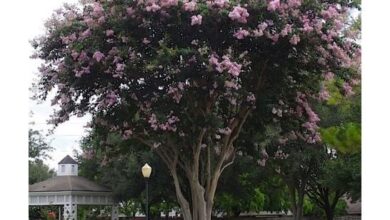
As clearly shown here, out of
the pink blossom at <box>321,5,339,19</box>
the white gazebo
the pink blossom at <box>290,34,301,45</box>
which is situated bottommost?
the white gazebo

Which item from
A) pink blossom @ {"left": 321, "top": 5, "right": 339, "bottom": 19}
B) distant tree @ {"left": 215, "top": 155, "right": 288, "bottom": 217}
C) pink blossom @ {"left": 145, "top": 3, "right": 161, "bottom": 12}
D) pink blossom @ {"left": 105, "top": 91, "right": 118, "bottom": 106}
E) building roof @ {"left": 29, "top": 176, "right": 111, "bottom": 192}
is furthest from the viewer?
building roof @ {"left": 29, "top": 176, "right": 111, "bottom": 192}

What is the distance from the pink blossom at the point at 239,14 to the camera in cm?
1098

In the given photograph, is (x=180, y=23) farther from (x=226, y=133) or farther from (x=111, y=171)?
(x=111, y=171)

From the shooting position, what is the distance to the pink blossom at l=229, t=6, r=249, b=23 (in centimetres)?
1098

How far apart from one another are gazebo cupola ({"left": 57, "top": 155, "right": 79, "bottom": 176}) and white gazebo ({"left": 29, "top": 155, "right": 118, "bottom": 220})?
87 centimetres

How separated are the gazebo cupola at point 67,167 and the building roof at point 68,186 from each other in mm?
776

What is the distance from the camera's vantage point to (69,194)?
28047mm

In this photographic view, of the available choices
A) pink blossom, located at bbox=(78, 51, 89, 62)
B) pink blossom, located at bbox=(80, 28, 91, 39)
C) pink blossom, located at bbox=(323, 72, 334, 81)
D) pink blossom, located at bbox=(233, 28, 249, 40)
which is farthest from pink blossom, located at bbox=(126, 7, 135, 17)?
pink blossom, located at bbox=(323, 72, 334, 81)

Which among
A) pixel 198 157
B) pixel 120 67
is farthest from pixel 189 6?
pixel 198 157

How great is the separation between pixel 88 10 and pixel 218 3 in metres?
3.05

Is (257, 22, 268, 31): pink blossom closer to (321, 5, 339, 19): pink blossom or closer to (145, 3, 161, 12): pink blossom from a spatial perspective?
(321, 5, 339, 19): pink blossom

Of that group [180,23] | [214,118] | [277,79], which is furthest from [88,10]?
Answer: [277,79]

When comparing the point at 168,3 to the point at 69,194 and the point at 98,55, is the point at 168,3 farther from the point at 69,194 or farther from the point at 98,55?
the point at 69,194
